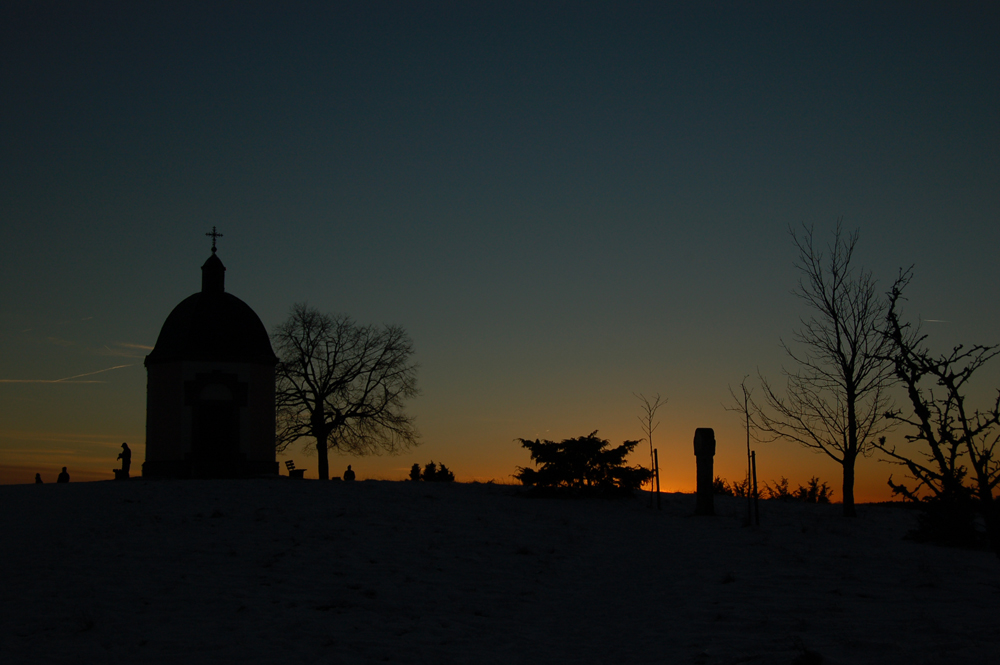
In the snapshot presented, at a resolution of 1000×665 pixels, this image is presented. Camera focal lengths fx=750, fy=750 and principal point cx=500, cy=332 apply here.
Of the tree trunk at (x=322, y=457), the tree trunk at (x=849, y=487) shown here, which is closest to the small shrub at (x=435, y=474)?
the tree trunk at (x=322, y=457)

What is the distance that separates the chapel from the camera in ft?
100.0

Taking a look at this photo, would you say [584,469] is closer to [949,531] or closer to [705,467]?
[705,467]

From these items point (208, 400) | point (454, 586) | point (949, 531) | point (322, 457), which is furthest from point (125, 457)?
point (949, 531)

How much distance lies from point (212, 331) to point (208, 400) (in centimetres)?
307

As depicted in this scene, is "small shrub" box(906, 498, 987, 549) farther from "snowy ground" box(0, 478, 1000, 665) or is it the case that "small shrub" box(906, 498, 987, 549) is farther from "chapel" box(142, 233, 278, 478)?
"chapel" box(142, 233, 278, 478)

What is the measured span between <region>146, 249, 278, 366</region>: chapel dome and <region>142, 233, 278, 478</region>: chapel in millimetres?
42

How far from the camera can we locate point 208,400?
31.0m

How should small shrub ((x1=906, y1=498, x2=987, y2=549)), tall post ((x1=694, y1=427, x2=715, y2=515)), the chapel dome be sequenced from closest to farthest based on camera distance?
1. small shrub ((x1=906, y1=498, x2=987, y2=549))
2. tall post ((x1=694, y1=427, x2=715, y2=515))
3. the chapel dome

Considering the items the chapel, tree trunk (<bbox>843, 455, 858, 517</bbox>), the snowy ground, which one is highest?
the chapel

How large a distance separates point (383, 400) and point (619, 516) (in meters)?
22.1

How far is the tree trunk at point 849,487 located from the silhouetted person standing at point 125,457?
26.3m

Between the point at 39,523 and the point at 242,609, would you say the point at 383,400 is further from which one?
the point at 242,609

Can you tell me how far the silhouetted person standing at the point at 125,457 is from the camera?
30.0 m

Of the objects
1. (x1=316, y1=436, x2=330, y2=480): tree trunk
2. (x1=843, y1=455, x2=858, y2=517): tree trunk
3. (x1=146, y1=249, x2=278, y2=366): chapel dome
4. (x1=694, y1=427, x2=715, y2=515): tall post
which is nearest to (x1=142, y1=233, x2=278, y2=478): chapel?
(x1=146, y1=249, x2=278, y2=366): chapel dome
